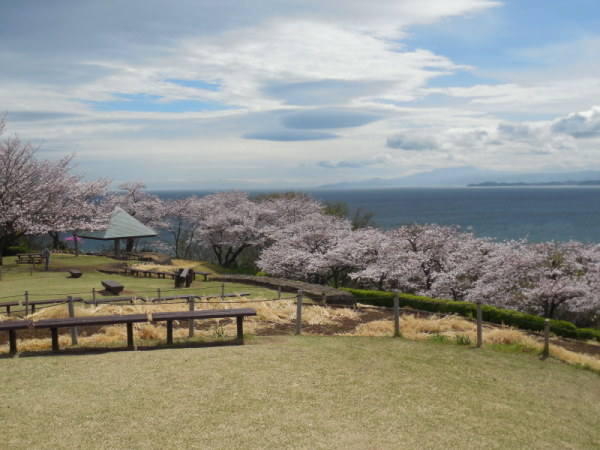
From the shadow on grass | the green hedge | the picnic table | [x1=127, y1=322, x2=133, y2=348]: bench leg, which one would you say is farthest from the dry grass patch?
the picnic table

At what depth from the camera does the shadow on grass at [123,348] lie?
9859mm

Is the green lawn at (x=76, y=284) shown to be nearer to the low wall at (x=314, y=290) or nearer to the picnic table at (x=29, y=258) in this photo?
the picnic table at (x=29, y=258)

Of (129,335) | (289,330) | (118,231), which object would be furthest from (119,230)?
(129,335)

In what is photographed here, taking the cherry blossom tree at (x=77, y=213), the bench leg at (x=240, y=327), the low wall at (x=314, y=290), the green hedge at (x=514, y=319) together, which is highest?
the cherry blossom tree at (x=77, y=213)

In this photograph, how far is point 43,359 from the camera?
931 centimetres

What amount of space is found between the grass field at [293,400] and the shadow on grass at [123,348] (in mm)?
378

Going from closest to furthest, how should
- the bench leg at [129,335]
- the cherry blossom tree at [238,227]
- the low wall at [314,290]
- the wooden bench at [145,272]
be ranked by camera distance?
1. the bench leg at [129,335]
2. the low wall at [314,290]
3. the wooden bench at [145,272]
4. the cherry blossom tree at [238,227]

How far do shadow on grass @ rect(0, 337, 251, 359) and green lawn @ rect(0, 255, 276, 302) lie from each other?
28.2 ft

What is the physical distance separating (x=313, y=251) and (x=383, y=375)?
26132mm

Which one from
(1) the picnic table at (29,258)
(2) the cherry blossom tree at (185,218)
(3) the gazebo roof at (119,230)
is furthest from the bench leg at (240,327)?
(2) the cherry blossom tree at (185,218)

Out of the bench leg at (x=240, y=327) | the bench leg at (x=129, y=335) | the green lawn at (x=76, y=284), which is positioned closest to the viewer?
the bench leg at (x=129, y=335)

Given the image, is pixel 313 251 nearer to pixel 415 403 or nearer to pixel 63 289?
pixel 63 289

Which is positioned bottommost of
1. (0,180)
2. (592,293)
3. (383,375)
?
(592,293)

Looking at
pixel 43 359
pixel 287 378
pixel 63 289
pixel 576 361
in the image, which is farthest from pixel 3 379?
pixel 63 289
